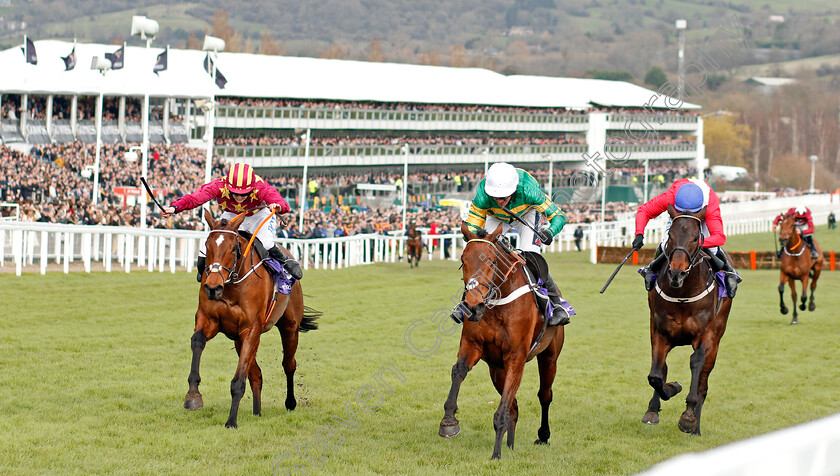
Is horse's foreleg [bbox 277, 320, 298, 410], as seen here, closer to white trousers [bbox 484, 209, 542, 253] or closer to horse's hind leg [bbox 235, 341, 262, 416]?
horse's hind leg [bbox 235, 341, 262, 416]

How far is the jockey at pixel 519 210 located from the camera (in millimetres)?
7215

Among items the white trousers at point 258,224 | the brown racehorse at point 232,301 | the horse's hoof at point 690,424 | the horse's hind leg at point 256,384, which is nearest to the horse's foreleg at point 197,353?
the brown racehorse at point 232,301

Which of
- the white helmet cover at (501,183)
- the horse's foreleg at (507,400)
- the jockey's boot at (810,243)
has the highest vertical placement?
the white helmet cover at (501,183)

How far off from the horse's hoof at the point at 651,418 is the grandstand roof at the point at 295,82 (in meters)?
31.4

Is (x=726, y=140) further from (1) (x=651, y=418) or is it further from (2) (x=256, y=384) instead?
(2) (x=256, y=384)

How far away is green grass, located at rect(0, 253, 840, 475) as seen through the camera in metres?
6.86

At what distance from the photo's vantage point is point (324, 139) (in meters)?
57.2

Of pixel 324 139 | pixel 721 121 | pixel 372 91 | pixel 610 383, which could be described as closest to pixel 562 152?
pixel 372 91

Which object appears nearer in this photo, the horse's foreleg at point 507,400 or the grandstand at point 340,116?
the horse's foreleg at point 507,400

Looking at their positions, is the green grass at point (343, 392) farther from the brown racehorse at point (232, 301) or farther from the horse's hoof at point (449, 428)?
the brown racehorse at point (232, 301)

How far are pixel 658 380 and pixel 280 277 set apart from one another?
323 centimetres

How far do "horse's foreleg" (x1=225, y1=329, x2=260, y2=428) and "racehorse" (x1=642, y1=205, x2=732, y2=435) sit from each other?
3.16 meters

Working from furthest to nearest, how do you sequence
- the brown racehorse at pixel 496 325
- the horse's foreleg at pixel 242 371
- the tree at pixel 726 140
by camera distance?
the tree at pixel 726 140 → the horse's foreleg at pixel 242 371 → the brown racehorse at pixel 496 325

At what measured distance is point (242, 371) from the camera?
7.73 m
